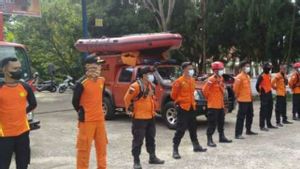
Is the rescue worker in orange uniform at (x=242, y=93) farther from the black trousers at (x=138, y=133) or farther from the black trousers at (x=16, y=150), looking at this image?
the black trousers at (x=16, y=150)

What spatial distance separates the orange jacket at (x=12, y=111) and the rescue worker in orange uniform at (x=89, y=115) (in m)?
1.01

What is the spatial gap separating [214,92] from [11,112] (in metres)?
5.27

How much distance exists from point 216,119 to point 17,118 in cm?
527

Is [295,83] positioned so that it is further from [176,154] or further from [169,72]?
[176,154]

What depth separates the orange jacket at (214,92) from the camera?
395 inches

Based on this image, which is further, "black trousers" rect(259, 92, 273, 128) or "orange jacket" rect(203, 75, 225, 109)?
"black trousers" rect(259, 92, 273, 128)

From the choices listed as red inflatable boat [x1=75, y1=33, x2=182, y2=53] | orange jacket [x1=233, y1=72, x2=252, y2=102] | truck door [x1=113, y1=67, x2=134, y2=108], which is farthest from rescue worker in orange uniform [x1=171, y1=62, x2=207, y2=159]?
truck door [x1=113, y1=67, x2=134, y2=108]

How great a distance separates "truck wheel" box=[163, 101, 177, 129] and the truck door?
169 cm

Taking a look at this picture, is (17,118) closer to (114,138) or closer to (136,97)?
(136,97)

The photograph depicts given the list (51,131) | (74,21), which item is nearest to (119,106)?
(51,131)

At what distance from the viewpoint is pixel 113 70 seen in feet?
46.6

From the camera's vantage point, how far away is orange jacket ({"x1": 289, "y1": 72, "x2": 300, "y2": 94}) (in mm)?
13807

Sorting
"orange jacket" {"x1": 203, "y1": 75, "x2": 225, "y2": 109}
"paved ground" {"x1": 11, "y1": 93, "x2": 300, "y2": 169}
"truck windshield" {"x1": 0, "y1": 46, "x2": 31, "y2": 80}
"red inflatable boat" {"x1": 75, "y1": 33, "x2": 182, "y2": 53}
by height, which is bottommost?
"paved ground" {"x1": 11, "y1": 93, "x2": 300, "y2": 169}

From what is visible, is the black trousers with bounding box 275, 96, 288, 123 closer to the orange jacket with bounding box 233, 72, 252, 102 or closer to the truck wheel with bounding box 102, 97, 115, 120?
the orange jacket with bounding box 233, 72, 252, 102
